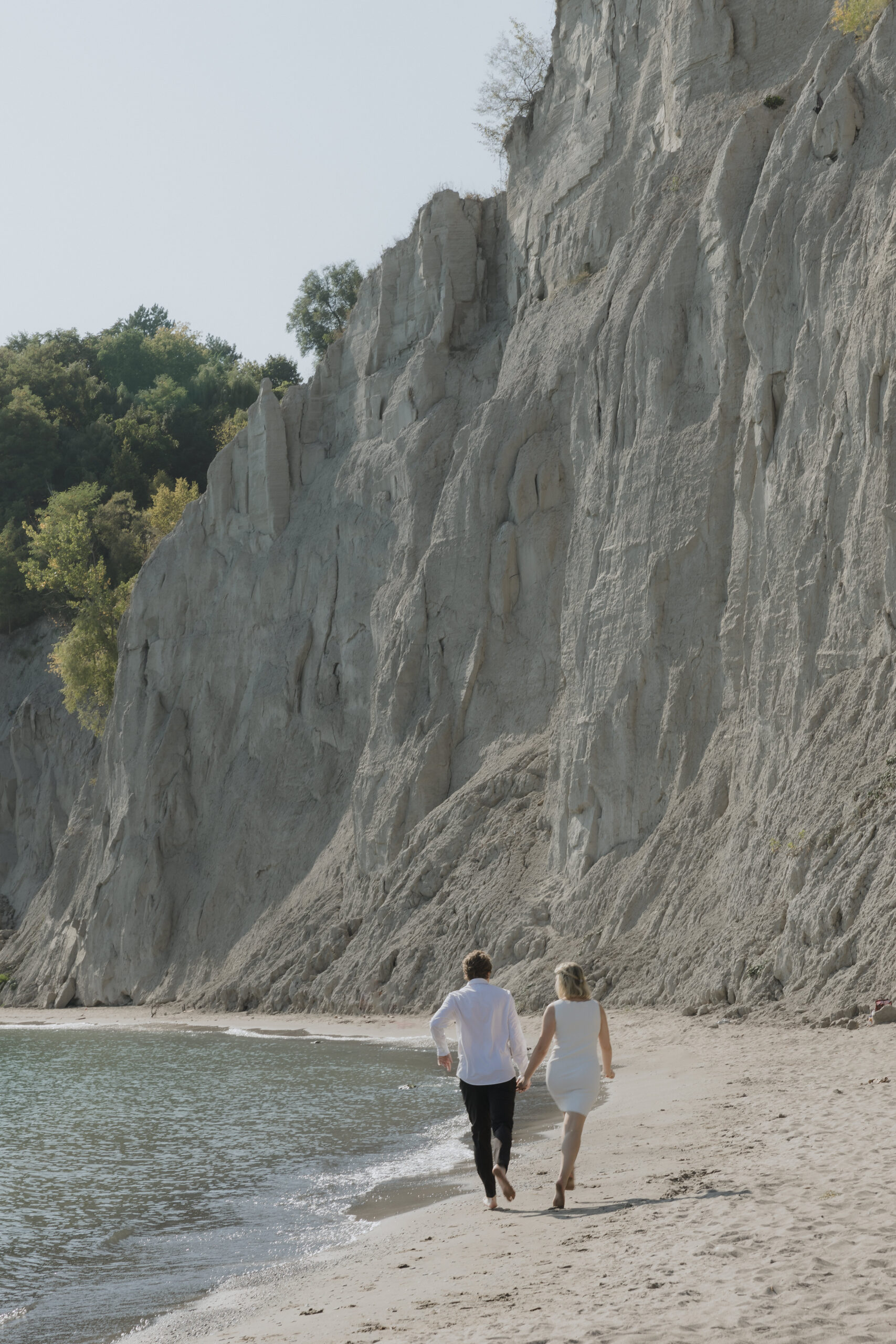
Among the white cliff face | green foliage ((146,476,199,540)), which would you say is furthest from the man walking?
green foliage ((146,476,199,540))

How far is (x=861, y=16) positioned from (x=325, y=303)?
3848cm

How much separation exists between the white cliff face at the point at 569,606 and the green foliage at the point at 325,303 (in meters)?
20.3

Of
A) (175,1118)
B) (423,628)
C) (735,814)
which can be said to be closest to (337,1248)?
(175,1118)

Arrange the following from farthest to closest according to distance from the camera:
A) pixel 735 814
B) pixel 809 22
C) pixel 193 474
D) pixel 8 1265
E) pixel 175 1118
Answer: pixel 193 474, pixel 809 22, pixel 735 814, pixel 175 1118, pixel 8 1265

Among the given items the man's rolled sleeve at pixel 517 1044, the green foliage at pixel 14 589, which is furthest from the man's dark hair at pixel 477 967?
the green foliage at pixel 14 589

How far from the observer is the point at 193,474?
168 feet

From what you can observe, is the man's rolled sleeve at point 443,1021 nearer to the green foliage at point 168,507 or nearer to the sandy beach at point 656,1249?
the sandy beach at point 656,1249

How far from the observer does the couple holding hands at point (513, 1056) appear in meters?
7.11

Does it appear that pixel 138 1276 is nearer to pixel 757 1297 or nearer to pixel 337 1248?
pixel 337 1248

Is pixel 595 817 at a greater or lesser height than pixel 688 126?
lesser

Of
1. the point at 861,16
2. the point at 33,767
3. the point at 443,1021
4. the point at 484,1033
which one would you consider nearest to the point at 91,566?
the point at 33,767

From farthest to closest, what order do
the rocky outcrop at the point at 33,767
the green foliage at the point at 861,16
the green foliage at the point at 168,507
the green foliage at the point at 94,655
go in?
the green foliage at the point at 168,507, the rocky outcrop at the point at 33,767, the green foliage at the point at 94,655, the green foliage at the point at 861,16

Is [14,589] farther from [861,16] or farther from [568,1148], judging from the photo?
[568,1148]

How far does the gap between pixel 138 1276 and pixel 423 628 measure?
21.2 metres
